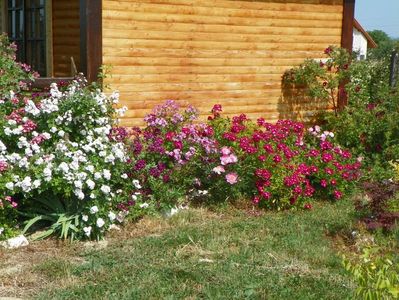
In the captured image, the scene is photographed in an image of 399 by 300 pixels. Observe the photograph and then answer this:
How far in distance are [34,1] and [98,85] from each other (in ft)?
9.52

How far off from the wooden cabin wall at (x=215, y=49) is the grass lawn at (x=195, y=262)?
2.35 m

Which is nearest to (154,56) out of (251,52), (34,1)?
(251,52)

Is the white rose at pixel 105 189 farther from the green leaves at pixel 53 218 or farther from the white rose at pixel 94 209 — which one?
the green leaves at pixel 53 218

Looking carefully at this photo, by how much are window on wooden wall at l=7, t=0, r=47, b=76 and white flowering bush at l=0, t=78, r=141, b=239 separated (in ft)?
9.24

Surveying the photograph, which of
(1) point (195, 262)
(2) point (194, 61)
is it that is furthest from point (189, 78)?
(1) point (195, 262)

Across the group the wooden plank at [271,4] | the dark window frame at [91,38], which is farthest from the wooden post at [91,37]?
the wooden plank at [271,4]

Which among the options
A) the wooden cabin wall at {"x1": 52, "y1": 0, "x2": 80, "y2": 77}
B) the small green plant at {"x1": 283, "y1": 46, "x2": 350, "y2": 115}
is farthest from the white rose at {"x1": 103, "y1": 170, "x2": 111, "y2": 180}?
the small green plant at {"x1": 283, "y1": 46, "x2": 350, "y2": 115}

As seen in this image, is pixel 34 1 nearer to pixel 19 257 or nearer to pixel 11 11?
pixel 11 11

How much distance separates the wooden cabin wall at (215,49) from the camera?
8445 millimetres

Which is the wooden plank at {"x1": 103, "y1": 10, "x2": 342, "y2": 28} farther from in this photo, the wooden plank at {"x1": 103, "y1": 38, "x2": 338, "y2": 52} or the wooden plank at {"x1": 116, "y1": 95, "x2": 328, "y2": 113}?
the wooden plank at {"x1": 116, "y1": 95, "x2": 328, "y2": 113}

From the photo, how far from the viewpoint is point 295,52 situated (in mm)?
10242

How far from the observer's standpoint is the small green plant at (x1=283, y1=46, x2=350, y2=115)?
33.0 feet

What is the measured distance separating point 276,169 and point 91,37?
2777 mm

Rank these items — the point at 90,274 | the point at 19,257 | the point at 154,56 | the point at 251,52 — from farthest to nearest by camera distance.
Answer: the point at 251,52 → the point at 154,56 → the point at 19,257 → the point at 90,274
